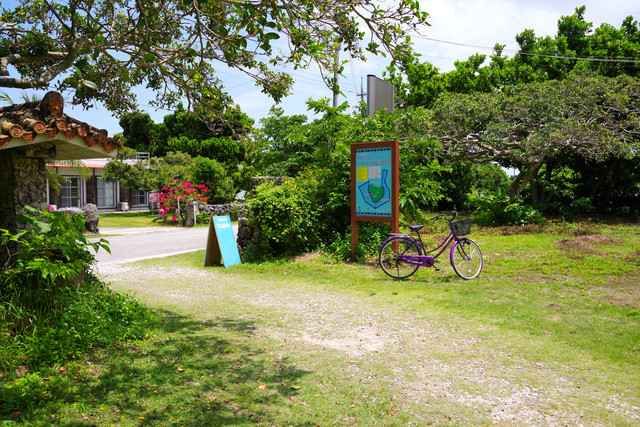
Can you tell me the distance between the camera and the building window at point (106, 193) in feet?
107

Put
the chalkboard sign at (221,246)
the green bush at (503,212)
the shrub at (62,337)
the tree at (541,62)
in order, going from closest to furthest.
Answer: the shrub at (62,337), the chalkboard sign at (221,246), the green bush at (503,212), the tree at (541,62)

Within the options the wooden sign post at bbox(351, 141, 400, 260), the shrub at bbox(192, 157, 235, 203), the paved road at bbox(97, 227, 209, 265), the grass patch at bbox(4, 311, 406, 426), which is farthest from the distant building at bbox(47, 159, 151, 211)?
the grass patch at bbox(4, 311, 406, 426)

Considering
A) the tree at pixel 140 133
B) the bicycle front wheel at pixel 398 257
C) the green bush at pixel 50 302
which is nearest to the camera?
the green bush at pixel 50 302

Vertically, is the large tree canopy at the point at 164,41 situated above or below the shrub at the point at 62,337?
above

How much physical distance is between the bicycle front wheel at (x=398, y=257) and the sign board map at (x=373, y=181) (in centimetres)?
104

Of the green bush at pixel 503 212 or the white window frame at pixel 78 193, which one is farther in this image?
the white window frame at pixel 78 193

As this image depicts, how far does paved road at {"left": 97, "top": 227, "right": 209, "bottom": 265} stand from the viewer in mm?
13148

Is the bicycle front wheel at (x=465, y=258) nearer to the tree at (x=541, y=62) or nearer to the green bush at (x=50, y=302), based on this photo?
the green bush at (x=50, y=302)

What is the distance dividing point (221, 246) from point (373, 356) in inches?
246

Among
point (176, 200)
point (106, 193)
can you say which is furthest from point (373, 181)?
point (106, 193)

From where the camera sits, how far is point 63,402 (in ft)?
13.2

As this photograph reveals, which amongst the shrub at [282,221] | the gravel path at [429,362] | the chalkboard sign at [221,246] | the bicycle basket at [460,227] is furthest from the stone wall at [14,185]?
the bicycle basket at [460,227]

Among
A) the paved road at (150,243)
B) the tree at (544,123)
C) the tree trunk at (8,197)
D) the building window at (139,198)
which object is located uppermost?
the tree at (544,123)

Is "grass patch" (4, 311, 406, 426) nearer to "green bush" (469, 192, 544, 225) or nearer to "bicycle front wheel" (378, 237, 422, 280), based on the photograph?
"bicycle front wheel" (378, 237, 422, 280)
